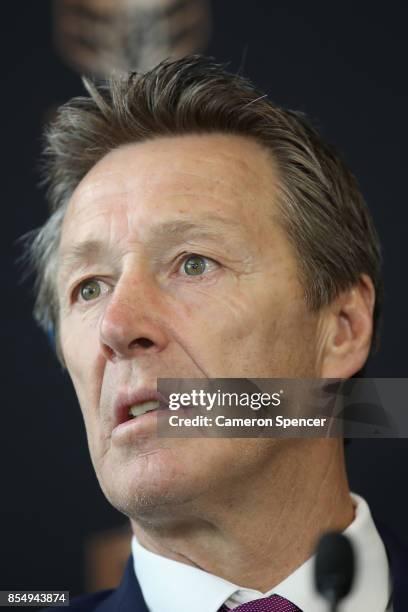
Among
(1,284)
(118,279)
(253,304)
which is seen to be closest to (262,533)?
(253,304)

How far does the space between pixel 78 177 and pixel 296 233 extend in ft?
1.91

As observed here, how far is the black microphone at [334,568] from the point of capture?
1192 mm

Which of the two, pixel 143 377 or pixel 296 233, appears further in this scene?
pixel 296 233

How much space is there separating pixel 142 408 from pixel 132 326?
156mm

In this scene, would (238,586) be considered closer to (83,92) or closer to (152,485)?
(152,485)

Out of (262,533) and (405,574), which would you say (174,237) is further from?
(405,574)

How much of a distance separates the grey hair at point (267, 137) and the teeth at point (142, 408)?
42 cm

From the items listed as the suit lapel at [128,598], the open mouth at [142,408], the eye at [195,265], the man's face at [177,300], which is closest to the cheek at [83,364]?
the man's face at [177,300]

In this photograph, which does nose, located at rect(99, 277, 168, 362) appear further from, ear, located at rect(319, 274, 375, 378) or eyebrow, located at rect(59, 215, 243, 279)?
ear, located at rect(319, 274, 375, 378)

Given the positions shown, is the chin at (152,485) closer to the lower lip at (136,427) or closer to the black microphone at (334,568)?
the lower lip at (136,427)

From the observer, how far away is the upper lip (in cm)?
175

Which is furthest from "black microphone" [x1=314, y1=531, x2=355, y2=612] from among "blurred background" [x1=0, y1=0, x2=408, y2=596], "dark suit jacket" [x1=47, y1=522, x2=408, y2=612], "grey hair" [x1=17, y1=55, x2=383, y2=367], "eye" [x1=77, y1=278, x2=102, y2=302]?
"blurred background" [x1=0, y1=0, x2=408, y2=596]

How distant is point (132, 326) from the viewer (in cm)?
176

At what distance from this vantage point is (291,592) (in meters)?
1.87
